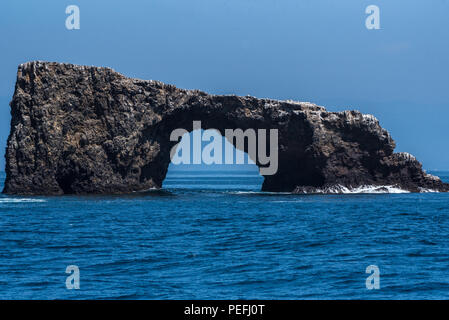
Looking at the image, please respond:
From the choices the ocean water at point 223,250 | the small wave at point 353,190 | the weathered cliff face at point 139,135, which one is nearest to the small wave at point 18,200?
the ocean water at point 223,250

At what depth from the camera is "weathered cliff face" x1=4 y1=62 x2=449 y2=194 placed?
2761 inches

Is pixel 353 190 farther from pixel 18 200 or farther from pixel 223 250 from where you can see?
pixel 223 250

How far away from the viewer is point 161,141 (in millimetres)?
77312

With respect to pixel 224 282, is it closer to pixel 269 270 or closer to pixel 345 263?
pixel 269 270

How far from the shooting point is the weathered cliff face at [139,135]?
230ft

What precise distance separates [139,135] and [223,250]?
42830mm

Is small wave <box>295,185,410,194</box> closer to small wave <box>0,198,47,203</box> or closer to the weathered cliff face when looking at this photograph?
the weathered cliff face

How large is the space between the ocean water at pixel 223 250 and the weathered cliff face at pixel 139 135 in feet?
39.6

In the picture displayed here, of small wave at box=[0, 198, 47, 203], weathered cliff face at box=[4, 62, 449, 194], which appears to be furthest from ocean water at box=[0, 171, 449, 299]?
weathered cliff face at box=[4, 62, 449, 194]

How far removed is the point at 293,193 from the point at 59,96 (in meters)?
27.8

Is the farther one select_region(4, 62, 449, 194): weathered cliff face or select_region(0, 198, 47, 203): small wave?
select_region(4, 62, 449, 194): weathered cliff face

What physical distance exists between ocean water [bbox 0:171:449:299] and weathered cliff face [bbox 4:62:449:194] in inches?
475

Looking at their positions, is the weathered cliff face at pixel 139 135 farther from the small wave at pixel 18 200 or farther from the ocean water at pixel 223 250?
the ocean water at pixel 223 250
